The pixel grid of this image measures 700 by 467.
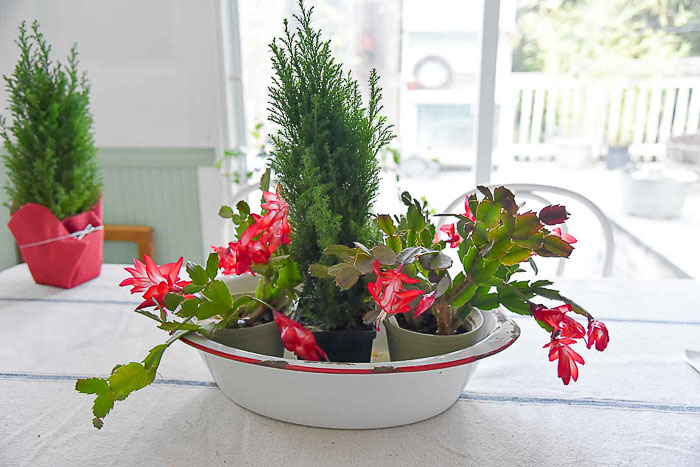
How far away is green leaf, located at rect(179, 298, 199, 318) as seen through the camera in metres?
0.62

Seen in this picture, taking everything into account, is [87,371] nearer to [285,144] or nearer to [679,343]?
[285,144]

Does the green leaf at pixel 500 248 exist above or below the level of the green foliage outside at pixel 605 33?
below

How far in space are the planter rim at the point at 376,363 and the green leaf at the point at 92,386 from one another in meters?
0.11

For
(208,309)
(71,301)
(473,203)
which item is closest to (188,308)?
(208,309)

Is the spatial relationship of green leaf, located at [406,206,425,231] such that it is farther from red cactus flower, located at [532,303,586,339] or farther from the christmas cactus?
red cactus flower, located at [532,303,586,339]

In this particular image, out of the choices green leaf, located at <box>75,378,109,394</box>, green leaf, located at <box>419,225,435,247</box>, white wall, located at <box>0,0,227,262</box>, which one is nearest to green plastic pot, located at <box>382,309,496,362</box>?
green leaf, located at <box>419,225,435,247</box>

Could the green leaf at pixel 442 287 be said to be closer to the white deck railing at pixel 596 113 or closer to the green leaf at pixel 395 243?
the green leaf at pixel 395 243

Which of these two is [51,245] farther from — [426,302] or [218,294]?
[426,302]

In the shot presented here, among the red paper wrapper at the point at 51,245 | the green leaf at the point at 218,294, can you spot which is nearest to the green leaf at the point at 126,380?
the green leaf at the point at 218,294

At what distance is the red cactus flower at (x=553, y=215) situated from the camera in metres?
0.57

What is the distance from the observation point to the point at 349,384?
23.9 inches

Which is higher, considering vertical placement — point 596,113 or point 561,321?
point 596,113

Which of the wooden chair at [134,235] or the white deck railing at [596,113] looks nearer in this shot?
the wooden chair at [134,235]

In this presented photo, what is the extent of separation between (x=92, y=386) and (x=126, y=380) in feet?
0.10
